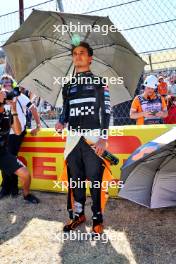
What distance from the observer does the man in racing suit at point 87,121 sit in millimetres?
3381

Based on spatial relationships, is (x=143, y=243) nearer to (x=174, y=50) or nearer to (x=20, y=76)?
(x=20, y=76)

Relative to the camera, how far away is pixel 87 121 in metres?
3.42

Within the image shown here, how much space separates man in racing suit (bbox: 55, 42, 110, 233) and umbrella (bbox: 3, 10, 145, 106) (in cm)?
20

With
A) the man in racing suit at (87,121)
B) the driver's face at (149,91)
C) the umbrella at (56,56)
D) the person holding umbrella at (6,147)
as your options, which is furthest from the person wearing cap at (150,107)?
the person holding umbrella at (6,147)

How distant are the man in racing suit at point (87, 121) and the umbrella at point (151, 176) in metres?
0.33

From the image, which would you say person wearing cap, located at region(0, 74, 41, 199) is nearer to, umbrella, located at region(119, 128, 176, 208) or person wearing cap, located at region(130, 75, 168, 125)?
person wearing cap, located at region(130, 75, 168, 125)

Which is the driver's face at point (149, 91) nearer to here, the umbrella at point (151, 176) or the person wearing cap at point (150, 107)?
the person wearing cap at point (150, 107)

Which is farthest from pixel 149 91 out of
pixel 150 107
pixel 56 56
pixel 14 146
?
pixel 14 146

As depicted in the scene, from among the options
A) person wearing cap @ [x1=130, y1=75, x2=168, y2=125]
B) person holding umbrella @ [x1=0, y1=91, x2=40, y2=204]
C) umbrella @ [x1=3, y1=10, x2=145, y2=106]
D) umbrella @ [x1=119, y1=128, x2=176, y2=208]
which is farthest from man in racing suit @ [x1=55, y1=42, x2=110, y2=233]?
person wearing cap @ [x1=130, y1=75, x2=168, y2=125]

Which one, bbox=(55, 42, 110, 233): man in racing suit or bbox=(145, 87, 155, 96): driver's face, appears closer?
bbox=(55, 42, 110, 233): man in racing suit

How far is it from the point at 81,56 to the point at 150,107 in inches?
64.7

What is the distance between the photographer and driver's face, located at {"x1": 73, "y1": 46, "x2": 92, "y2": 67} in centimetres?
340

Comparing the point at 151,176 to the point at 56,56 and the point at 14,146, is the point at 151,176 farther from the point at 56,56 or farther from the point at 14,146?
the point at 14,146

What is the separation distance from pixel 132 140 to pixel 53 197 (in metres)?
1.33
